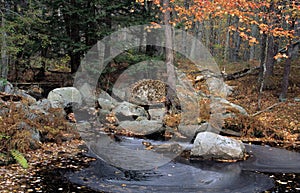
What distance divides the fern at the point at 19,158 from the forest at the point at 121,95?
0.10 ft

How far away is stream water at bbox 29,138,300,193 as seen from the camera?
255 inches

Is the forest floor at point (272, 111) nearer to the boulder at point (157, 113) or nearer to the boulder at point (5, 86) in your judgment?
the boulder at point (157, 113)

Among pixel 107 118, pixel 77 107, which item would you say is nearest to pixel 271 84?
pixel 107 118

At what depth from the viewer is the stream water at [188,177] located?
21.2 feet

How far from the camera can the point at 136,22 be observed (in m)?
17.7

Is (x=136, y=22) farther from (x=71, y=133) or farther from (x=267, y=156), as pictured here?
(x=267, y=156)

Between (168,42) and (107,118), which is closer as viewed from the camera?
(107,118)

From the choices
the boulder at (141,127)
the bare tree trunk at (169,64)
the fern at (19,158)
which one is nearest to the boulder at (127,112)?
the boulder at (141,127)

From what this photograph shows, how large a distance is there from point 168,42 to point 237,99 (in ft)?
17.8

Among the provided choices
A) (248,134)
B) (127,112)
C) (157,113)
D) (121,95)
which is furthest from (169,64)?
(248,134)

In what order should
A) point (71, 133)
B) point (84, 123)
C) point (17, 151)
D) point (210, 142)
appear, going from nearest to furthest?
point (17, 151), point (210, 142), point (71, 133), point (84, 123)

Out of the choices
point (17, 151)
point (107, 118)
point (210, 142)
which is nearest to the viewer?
point (17, 151)

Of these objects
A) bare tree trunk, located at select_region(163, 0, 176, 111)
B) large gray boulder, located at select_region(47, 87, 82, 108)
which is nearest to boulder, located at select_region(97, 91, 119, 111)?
large gray boulder, located at select_region(47, 87, 82, 108)

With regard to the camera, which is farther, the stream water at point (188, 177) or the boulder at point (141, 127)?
the boulder at point (141, 127)
